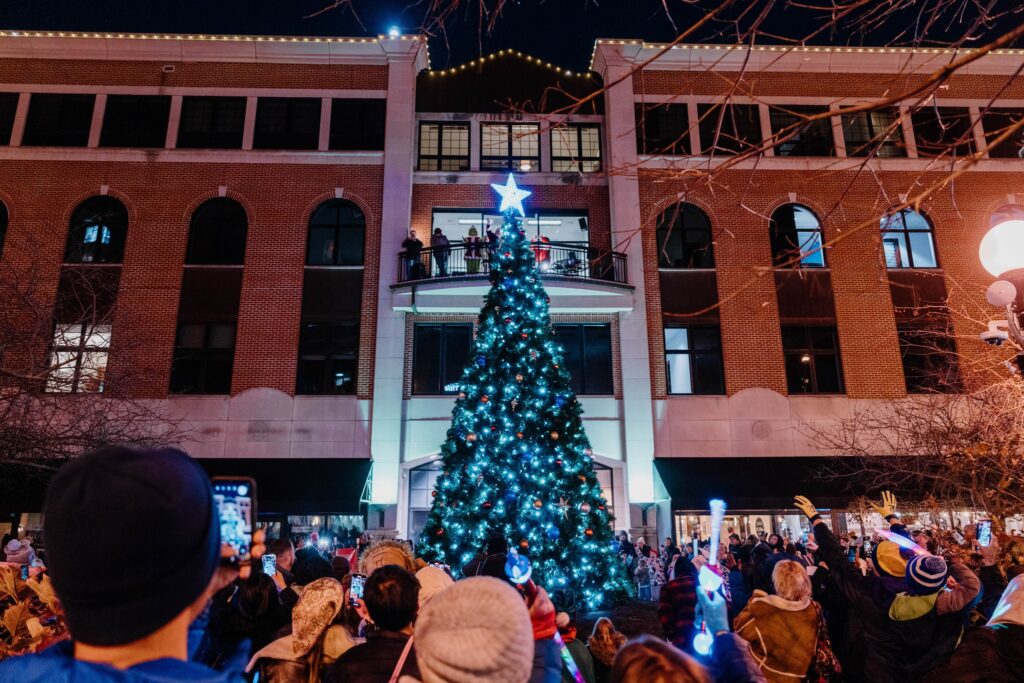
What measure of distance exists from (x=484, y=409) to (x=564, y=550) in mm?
3353

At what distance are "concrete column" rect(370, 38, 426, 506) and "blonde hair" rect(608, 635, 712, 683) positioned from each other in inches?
682

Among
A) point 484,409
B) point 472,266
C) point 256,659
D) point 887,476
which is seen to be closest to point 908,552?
point 256,659

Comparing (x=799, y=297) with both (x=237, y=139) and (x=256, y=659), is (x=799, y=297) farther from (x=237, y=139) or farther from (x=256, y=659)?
(x=256, y=659)

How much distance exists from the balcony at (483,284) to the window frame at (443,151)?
10.9 ft

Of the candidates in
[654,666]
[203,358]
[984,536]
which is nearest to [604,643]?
[654,666]

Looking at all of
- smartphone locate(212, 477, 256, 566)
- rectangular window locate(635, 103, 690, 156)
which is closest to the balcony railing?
rectangular window locate(635, 103, 690, 156)

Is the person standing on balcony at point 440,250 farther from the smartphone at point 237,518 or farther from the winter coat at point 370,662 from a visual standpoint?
the smartphone at point 237,518

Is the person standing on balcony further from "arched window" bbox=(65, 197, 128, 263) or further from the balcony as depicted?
"arched window" bbox=(65, 197, 128, 263)

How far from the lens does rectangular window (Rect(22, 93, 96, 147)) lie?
21.3 metres

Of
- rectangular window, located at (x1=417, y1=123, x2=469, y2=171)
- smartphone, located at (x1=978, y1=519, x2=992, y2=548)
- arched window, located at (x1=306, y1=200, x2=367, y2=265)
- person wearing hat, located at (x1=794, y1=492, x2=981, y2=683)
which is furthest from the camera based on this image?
rectangular window, located at (x1=417, y1=123, x2=469, y2=171)

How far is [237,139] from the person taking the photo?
21.6m

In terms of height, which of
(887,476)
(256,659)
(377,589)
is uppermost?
(887,476)

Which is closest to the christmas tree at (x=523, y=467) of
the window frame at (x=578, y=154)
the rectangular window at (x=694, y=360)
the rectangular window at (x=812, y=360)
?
the rectangular window at (x=694, y=360)

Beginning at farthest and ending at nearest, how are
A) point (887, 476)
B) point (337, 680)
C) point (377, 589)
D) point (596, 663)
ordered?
point (887, 476), point (596, 663), point (377, 589), point (337, 680)
